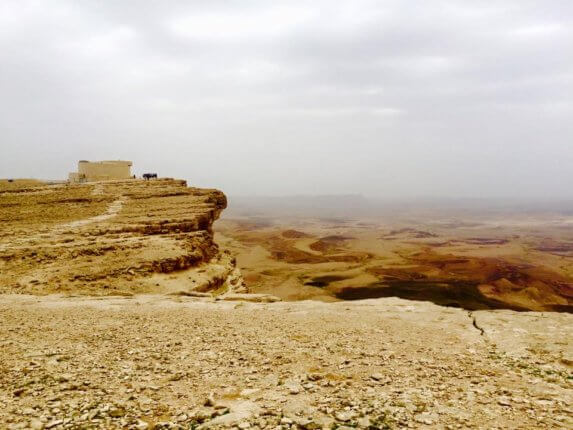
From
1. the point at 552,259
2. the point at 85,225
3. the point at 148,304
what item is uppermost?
the point at 85,225

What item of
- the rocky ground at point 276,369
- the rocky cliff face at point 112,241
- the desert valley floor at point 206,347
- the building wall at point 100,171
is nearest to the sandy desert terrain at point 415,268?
the building wall at point 100,171

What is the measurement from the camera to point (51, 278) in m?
11.3

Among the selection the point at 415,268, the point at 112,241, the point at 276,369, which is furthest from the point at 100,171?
the point at 415,268

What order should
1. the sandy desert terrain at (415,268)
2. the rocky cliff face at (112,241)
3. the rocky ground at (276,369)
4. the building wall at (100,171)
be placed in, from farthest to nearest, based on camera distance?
the sandy desert terrain at (415,268) → the building wall at (100,171) → the rocky cliff face at (112,241) → the rocky ground at (276,369)

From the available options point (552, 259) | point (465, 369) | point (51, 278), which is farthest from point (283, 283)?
point (552, 259)

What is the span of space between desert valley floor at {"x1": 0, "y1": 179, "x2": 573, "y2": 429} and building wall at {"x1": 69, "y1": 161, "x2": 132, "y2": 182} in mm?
10871

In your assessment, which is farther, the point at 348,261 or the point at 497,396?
the point at 348,261

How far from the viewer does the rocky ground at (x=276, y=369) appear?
3971 millimetres

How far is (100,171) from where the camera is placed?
27.9 m

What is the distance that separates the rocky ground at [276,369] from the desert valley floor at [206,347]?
2 cm

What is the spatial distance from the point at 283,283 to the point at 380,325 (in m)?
26.9

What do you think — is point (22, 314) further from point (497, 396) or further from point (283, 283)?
point (283, 283)

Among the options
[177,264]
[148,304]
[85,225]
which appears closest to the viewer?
[148,304]

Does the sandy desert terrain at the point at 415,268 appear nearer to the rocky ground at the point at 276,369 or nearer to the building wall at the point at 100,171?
the building wall at the point at 100,171
